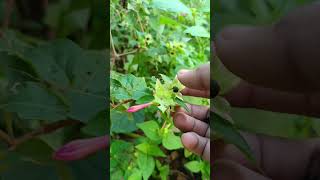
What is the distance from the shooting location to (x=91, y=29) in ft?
2.06

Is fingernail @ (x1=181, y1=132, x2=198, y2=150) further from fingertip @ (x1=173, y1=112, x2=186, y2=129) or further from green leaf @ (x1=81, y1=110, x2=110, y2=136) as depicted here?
green leaf @ (x1=81, y1=110, x2=110, y2=136)

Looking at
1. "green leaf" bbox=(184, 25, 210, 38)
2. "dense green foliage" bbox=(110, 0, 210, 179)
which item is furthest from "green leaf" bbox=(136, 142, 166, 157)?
"green leaf" bbox=(184, 25, 210, 38)

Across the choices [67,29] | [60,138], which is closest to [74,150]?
[60,138]

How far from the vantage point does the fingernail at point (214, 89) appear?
673 millimetres

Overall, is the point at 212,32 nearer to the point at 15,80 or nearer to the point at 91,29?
the point at 91,29

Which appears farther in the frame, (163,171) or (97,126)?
(163,171)

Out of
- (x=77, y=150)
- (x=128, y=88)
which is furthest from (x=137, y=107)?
(x=77, y=150)

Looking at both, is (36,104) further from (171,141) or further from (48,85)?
(171,141)

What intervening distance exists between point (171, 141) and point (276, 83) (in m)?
0.25

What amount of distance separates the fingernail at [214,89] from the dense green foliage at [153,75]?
6 cm

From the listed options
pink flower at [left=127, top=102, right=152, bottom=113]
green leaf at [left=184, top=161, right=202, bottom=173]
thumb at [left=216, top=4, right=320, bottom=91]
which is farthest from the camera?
green leaf at [left=184, top=161, right=202, bottom=173]

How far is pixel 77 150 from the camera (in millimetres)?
611

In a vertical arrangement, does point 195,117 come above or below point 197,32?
below

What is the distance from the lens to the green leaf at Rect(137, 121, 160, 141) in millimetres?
780
